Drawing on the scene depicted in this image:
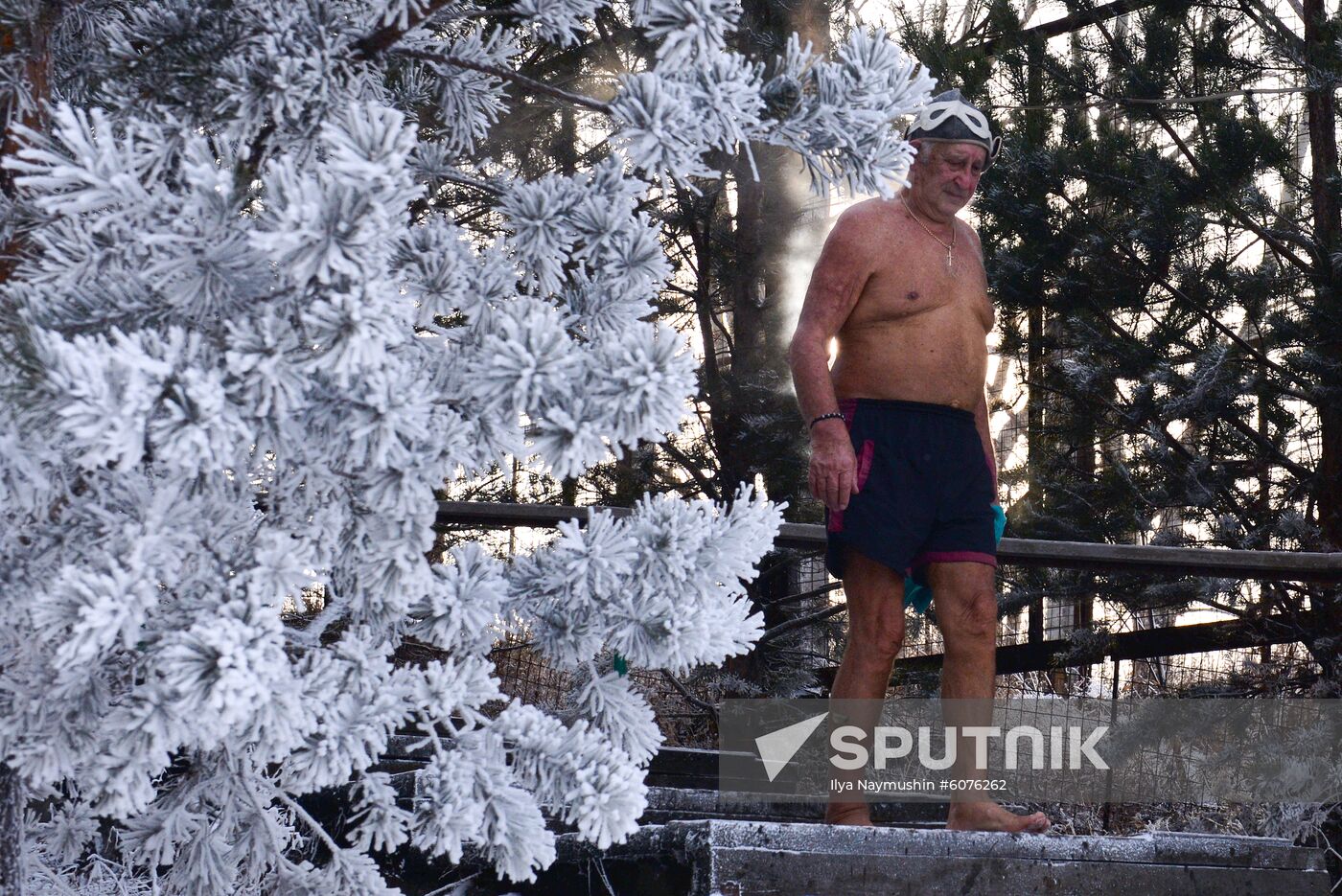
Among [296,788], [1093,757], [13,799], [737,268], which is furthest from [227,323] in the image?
[737,268]

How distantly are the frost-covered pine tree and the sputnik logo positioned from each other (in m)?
2.09

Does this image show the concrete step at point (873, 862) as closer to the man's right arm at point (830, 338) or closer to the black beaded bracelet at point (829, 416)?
the man's right arm at point (830, 338)

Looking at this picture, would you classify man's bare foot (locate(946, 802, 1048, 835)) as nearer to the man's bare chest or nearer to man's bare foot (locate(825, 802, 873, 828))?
man's bare foot (locate(825, 802, 873, 828))

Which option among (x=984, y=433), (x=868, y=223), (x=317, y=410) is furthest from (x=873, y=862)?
(x=317, y=410)

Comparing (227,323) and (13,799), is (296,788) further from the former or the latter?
(227,323)

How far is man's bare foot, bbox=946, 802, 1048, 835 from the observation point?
8.91 feet

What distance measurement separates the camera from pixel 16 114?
1.62 meters

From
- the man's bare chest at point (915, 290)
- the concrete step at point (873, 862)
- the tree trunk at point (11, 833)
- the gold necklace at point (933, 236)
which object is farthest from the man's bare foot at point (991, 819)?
the tree trunk at point (11, 833)

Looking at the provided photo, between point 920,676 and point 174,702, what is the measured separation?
4.27 m

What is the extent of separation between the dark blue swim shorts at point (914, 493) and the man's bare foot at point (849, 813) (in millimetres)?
482

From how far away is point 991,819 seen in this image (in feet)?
8.98

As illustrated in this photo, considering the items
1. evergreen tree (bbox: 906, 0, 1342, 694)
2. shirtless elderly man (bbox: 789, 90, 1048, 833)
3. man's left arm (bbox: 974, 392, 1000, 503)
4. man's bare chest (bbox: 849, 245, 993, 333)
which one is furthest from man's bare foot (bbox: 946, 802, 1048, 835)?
evergreen tree (bbox: 906, 0, 1342, 694)

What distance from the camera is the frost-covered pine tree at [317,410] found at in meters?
1.31

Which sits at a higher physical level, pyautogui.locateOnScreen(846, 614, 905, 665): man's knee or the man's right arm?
the man's right arm
